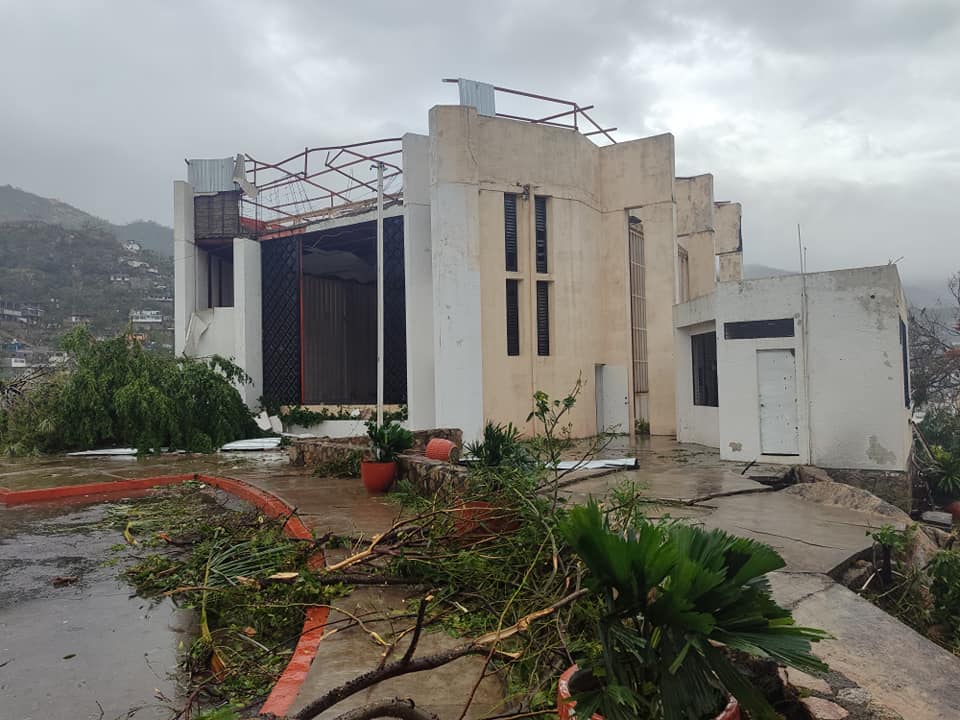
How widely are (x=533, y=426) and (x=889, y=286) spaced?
916 centimetres

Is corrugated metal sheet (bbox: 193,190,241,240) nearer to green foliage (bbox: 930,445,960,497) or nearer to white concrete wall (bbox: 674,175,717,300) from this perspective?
white concrete wall (bbox: 674,175,717,300)

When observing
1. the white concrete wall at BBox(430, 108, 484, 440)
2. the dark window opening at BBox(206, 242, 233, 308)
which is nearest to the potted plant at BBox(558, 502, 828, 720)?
the white concrete wall at BBox(430, 108, 484, 440)

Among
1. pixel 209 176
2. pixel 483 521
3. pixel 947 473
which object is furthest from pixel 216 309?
pixel 947 473

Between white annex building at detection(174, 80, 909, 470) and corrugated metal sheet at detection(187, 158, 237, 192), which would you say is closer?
white annex building at detection(174, 80, 909, 470)

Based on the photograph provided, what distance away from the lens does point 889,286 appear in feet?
31.9

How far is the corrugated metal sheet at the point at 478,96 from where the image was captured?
17031 mm

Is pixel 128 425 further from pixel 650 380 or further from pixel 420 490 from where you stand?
pixel 650 380

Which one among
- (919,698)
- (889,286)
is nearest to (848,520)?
(919,698)

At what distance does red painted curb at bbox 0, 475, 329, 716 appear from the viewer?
2.97 meters

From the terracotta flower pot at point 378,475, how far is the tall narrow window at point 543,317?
9.62 m

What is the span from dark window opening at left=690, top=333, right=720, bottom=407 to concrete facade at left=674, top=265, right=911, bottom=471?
8.89 ft

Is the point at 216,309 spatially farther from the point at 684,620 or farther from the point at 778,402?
the point at 684,620

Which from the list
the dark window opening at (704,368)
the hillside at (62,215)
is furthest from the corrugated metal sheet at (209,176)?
the hillside at (62,215)

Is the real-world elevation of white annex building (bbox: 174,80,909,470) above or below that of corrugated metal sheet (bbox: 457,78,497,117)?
below
